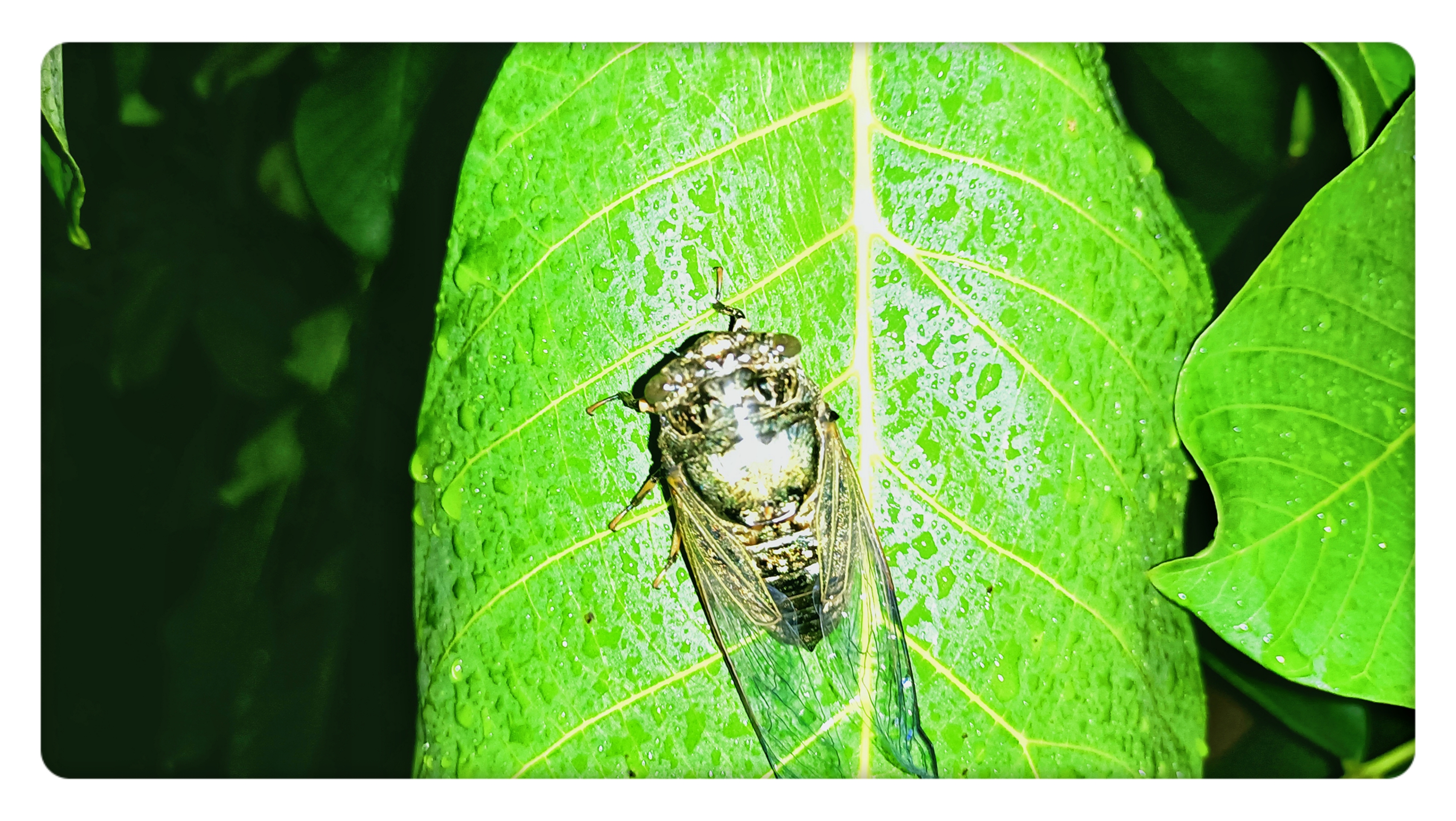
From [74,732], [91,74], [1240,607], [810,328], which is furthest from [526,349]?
[1240,607]

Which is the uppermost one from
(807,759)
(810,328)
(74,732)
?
(810,328)

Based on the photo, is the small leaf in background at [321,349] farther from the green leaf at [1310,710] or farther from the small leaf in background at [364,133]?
the green leaf at [1310,710]

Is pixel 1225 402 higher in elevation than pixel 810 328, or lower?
lower

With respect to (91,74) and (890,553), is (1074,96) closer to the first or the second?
(890,553)

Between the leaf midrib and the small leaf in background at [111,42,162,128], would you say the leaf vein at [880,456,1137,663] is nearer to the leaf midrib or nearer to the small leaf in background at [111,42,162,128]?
the leaf midrib

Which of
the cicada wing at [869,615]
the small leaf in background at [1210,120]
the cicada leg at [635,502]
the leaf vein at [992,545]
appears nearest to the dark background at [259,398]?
the small leaf in background at [1210,120]

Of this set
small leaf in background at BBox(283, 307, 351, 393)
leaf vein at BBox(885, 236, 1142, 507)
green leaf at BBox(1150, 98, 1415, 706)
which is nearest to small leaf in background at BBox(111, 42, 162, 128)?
small leaf in background at BBox(283, 307, 351, 393)
